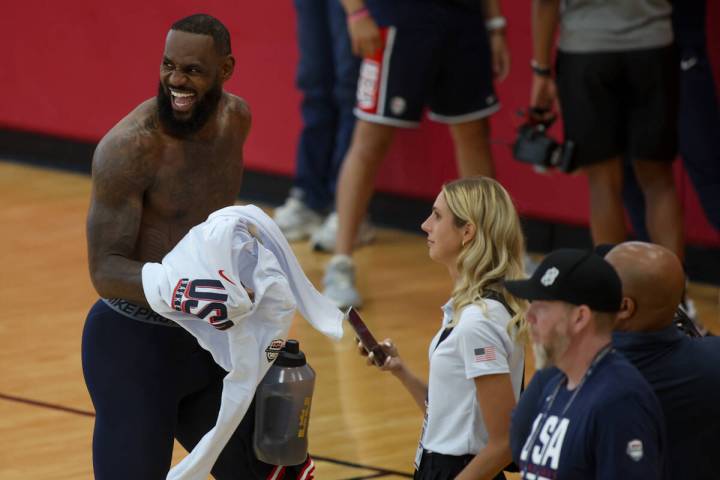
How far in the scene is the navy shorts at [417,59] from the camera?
7.12m

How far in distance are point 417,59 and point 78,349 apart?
219cm

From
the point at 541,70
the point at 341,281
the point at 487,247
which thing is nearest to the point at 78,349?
the point at 341,281

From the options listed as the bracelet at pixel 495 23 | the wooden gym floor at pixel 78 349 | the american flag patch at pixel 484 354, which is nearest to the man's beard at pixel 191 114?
the american flag patch at pixel 484 354

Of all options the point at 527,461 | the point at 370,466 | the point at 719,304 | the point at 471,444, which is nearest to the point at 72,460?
the point at 370,466

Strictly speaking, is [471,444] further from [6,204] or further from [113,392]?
[6,204]

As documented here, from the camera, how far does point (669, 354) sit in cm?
327

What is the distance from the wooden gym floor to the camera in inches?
209

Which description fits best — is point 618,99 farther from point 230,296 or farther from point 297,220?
point 230,296

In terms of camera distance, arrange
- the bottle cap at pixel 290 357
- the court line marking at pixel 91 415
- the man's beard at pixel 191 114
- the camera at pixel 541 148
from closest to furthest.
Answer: the man's beard at pixel 191 114 < the bottle cap at pixel 290 357 < the court line marking at pixel 91 415 < the camera at pixel 541 148

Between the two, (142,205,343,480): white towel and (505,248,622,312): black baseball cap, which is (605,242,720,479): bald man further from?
(142,205,343,480): white towel

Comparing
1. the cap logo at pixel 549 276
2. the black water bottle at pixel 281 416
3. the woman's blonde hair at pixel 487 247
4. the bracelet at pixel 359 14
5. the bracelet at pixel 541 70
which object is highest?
the cap logo at pixel 549 276

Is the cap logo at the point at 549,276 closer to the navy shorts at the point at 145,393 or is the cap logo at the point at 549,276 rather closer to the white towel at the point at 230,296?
the white towel at the point at 230,296

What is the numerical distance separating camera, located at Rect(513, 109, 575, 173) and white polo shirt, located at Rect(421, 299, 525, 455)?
325 centimetres

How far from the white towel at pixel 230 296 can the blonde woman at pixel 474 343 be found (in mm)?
355
